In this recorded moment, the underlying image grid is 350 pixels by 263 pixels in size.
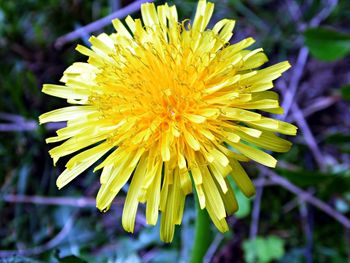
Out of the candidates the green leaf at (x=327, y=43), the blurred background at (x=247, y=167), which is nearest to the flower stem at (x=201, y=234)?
the blurred background at (x=247, y=167)

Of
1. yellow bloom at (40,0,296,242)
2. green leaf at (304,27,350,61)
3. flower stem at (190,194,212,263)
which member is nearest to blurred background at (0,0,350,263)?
green leaf at (304,27,350,61)

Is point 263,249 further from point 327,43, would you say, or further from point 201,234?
point 327,43

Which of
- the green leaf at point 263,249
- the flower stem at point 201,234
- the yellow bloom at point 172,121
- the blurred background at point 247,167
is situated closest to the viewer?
the yellow bloom at point 172,121

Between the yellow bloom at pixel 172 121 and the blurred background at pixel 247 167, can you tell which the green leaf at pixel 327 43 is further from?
the yellow bloom at pixel 172 121

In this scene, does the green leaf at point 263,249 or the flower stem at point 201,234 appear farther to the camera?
the green leaf at point 263,249

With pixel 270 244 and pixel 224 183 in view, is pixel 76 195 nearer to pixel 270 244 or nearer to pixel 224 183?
pixel 270 244

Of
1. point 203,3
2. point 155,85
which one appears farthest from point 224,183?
point 203,3

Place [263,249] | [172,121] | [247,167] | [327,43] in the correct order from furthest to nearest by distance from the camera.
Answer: [247,167] → [327,43] → [263,249] → [172,121]

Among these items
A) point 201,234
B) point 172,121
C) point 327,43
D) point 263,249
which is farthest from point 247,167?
point 172,121
